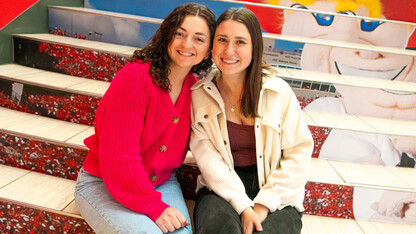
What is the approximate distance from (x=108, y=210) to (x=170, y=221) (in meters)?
0.24

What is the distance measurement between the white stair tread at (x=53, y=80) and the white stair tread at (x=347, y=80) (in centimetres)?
127

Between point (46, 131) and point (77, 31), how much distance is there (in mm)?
1132

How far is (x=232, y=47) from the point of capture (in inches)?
49.8

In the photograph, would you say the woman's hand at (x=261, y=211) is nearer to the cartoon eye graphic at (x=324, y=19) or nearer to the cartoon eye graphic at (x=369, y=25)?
the cartoon eye graphic at (x=324, y=19)

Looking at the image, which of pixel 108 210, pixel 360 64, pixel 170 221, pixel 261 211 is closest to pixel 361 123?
pixel 360 64

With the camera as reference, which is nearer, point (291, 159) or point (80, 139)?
point (291, 159)

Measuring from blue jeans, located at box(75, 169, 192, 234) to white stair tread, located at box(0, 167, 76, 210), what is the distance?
0.27m

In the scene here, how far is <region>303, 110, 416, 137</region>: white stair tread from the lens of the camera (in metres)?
1.92

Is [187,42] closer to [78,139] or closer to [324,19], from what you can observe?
[78,139]

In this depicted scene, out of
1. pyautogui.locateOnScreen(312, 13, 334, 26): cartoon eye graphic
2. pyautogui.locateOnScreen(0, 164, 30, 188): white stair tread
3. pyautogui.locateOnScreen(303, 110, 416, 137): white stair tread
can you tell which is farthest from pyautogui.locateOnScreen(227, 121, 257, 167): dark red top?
pyautogui.locateOnScreen(312, 13, 334, 26): cartoon eye graphic

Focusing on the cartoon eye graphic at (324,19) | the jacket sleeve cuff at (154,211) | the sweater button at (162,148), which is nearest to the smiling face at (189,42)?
the sweater button at (162,148)

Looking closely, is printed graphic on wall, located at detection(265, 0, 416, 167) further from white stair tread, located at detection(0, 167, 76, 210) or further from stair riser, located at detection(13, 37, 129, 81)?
white stair tread, located at detection(0, 167, 76, 210)

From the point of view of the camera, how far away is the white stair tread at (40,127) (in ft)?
5.64

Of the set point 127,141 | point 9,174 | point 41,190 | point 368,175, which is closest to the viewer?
point 127,141
